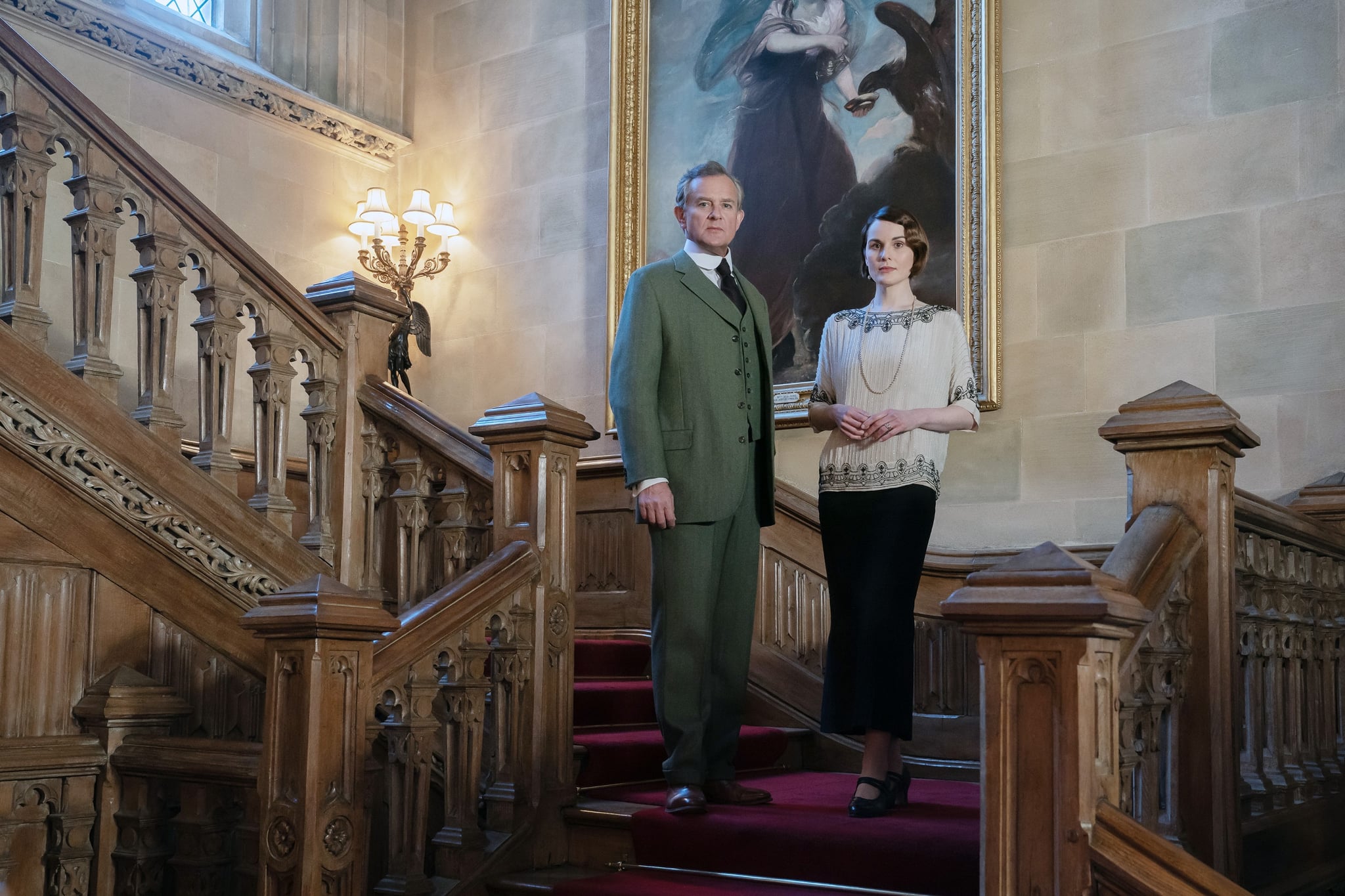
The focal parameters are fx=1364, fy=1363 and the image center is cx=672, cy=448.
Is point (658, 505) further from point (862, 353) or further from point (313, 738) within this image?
point (313, 738)

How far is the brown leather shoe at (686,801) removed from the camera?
3.42m

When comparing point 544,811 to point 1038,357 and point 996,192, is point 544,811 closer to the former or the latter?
point 1038,357

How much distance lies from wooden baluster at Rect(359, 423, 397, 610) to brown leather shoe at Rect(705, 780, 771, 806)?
1400 millimetres

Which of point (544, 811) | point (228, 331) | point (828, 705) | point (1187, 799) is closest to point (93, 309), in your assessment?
point (228, 331)

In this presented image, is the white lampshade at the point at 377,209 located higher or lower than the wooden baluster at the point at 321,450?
higher

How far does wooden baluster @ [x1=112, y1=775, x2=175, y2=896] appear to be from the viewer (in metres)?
3.42

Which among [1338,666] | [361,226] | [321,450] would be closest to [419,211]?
[361,226]

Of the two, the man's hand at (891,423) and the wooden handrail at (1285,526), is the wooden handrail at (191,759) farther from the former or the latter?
the wooden handrail at (1285,526)

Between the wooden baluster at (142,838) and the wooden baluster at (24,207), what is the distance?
1223mm

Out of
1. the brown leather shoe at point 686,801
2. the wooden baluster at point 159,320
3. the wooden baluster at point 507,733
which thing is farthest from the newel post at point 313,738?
the wooden baluster at point 159,320

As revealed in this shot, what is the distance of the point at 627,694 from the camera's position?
451cm

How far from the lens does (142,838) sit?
3.45m

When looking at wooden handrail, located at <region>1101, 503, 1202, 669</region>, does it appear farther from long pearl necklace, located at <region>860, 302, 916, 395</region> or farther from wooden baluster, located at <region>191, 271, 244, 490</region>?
Result: wooden baluster, located at <region>191, 271, 244, 490</region>

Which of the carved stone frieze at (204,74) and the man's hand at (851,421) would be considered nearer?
the man's hand at (851,421)
